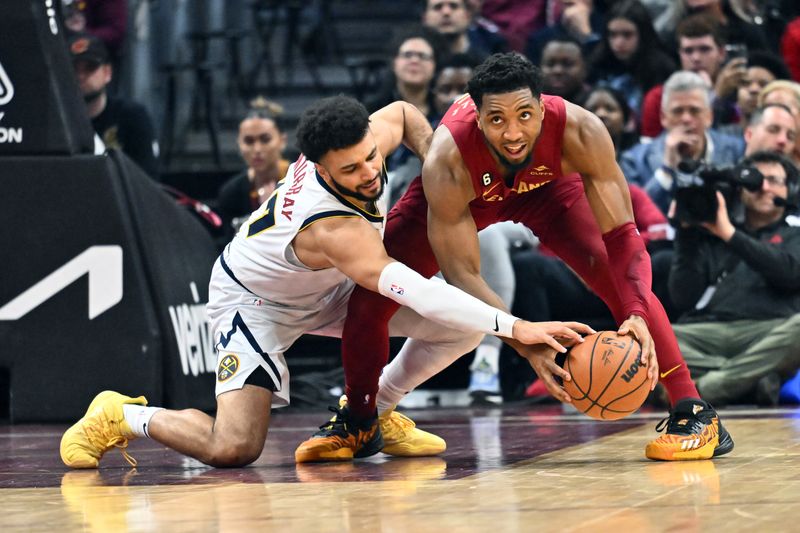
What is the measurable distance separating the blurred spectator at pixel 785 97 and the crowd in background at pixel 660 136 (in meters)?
0.01

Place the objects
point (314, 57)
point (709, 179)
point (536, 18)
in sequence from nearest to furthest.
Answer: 1. point (709, 179)
2. point (536, 18)
3. point (314, 57)

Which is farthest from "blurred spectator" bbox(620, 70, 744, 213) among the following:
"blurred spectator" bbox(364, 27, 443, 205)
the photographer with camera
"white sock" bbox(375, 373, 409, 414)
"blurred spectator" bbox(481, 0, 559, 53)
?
"white sock" bbox(375, 373, 409, 414)

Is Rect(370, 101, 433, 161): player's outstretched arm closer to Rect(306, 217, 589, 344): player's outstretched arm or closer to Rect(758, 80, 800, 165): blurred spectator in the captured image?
Rect(306, 217, 589, 344): player's outstretched arm

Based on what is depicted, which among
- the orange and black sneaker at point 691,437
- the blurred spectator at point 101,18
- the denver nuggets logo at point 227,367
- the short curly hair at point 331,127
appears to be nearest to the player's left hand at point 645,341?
the orange and black sneaker at point 691,437

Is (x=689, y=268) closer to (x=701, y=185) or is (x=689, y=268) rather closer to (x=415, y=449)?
(x=701, y=185)

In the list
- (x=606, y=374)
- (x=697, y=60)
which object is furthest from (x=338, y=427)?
(x=697, y=60)

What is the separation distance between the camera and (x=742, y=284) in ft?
26.1

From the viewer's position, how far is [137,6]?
1237 cm

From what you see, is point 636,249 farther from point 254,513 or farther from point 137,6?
point 137,6

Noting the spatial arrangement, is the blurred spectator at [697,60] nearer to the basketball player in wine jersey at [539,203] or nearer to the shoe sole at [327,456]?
the basketball player in wine jersey at [539,203]

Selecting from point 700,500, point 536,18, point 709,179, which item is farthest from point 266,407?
A: point 536,18

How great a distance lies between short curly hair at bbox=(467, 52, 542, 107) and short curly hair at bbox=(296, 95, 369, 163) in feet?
1.38

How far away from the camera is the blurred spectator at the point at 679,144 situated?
861 cm

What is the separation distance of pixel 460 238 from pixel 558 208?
615 millimetres
